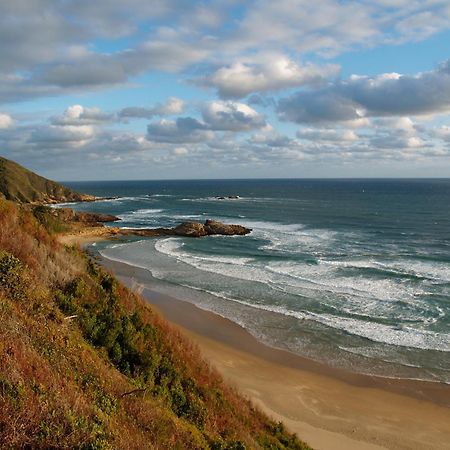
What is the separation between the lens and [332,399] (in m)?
16.6

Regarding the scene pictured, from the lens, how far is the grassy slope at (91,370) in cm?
600

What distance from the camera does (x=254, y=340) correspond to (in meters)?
22.0

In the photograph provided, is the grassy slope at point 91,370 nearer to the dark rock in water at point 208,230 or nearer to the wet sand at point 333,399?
the wet sand at point 333,399

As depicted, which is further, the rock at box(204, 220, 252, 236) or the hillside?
the hillside

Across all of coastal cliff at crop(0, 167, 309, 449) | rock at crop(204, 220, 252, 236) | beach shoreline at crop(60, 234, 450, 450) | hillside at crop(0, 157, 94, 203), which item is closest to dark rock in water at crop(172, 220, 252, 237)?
rock at crop(204, 220, 252, 236)

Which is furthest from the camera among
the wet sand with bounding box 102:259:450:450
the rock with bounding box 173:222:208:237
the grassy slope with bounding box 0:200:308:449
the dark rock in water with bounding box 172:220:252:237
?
the dark rock in water with bounding box 172:220:252:237

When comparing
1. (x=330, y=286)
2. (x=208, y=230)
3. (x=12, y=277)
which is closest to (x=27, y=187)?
(x=208, y=230)

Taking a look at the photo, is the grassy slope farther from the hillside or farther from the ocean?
the hillside

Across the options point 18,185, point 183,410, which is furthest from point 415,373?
point 18,185

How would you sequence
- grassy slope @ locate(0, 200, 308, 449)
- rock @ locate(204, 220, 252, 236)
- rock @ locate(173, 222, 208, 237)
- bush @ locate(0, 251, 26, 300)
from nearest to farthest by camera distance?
grassy slope @ locate(0, 200, 308, 449) → bush @ locate(0, 251, 26, 300) → rock @ locate(173, 222, 208, 237) → rock @ locate(204, 220, 252, 236)

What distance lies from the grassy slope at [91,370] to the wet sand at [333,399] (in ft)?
10.1

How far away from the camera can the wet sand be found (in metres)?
14.2

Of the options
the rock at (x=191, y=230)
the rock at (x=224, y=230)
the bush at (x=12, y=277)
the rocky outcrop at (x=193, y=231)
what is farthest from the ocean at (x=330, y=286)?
the bush at (x=12, y=277)

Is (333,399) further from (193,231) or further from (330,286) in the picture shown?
(193,231)
